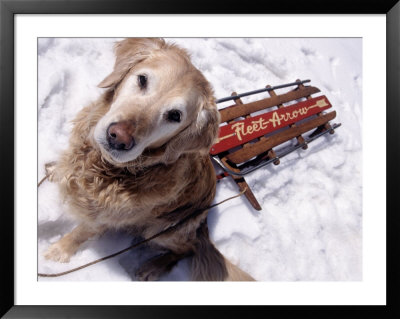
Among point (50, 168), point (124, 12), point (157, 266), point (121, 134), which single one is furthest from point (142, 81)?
point (157, 266)

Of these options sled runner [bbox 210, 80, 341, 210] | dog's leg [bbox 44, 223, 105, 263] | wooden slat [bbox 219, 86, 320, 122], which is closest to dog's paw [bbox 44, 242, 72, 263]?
dog's leg [bbox 44, 223, 105, 263]

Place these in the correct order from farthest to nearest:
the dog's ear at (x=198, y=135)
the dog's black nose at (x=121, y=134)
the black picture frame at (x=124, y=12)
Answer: the black picture frame at (x=124, y=12), the dog's ear at (x=198, y=135), the dog's black nose at (x=121, y=134)

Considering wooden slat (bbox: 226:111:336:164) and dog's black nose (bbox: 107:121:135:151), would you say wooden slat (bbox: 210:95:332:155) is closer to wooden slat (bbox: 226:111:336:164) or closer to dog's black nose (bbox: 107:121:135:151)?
wooden slat (bbox: 226:111:336:164)

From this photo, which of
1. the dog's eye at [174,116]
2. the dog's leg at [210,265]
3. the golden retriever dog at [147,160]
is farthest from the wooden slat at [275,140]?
the dog's eye at [174,116]

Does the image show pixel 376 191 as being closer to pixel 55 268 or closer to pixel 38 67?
pixel 55 268

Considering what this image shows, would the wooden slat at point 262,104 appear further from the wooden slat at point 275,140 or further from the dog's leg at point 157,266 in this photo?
the dog's leg at point 157,266

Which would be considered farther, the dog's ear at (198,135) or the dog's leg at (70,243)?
the dog's leg at (70,243)

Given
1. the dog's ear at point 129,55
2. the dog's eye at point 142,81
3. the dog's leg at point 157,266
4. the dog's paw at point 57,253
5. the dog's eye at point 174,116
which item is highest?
the dog's ear at point 129,55
